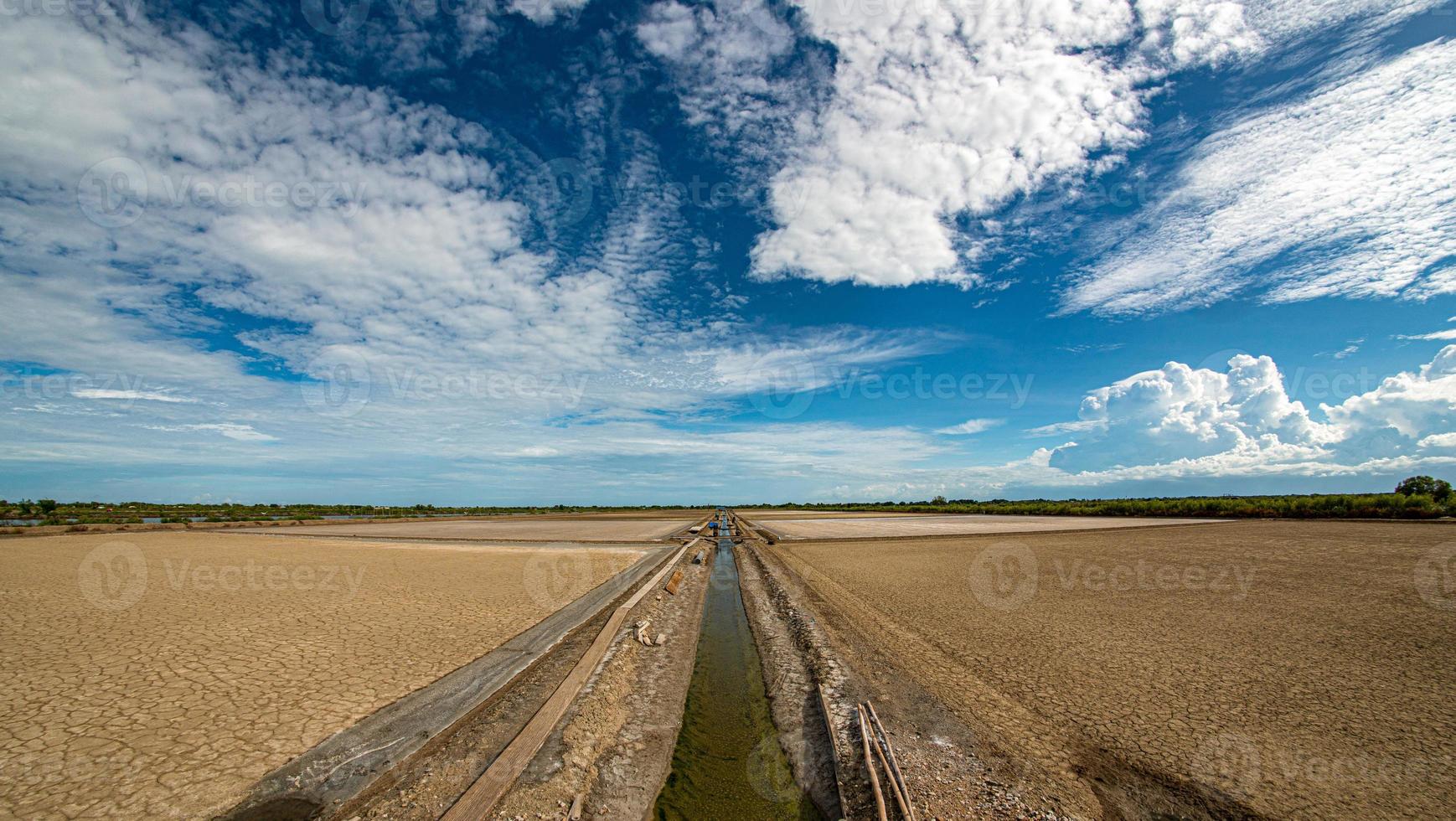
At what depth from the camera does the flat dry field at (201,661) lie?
5500 millimetres

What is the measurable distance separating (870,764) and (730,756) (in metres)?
2.09

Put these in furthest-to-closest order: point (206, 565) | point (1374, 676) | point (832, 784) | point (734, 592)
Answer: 1. point (206, 565)
2. point (734, 592)
3. point (1374, 676)
4. point (832, 784)

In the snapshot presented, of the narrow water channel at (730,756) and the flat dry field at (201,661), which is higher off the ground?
the flat dry field at (201,661)

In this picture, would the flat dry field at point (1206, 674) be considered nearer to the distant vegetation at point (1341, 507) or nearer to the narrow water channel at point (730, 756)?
the narrow water channel at point (730, 756)

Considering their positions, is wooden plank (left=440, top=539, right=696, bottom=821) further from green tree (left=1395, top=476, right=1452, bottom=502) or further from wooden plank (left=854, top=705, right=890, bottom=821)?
green tree (left=1395, top=476, right=1452, bottom=502)

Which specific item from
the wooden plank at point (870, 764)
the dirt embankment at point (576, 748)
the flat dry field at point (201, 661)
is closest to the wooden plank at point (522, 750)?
the dirt embankment at point (576, 748)

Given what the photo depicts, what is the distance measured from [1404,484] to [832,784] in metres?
77.4

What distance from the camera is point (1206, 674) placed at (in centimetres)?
843

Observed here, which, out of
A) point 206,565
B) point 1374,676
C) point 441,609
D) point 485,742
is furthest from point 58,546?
point 1374,676

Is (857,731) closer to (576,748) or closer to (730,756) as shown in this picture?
(730,756)

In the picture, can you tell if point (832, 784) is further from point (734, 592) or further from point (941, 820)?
point (734, 592)

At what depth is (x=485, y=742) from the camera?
21.6 ft

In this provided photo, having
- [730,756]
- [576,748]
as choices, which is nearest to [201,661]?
[576,748]

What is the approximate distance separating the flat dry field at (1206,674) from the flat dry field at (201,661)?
903cm
